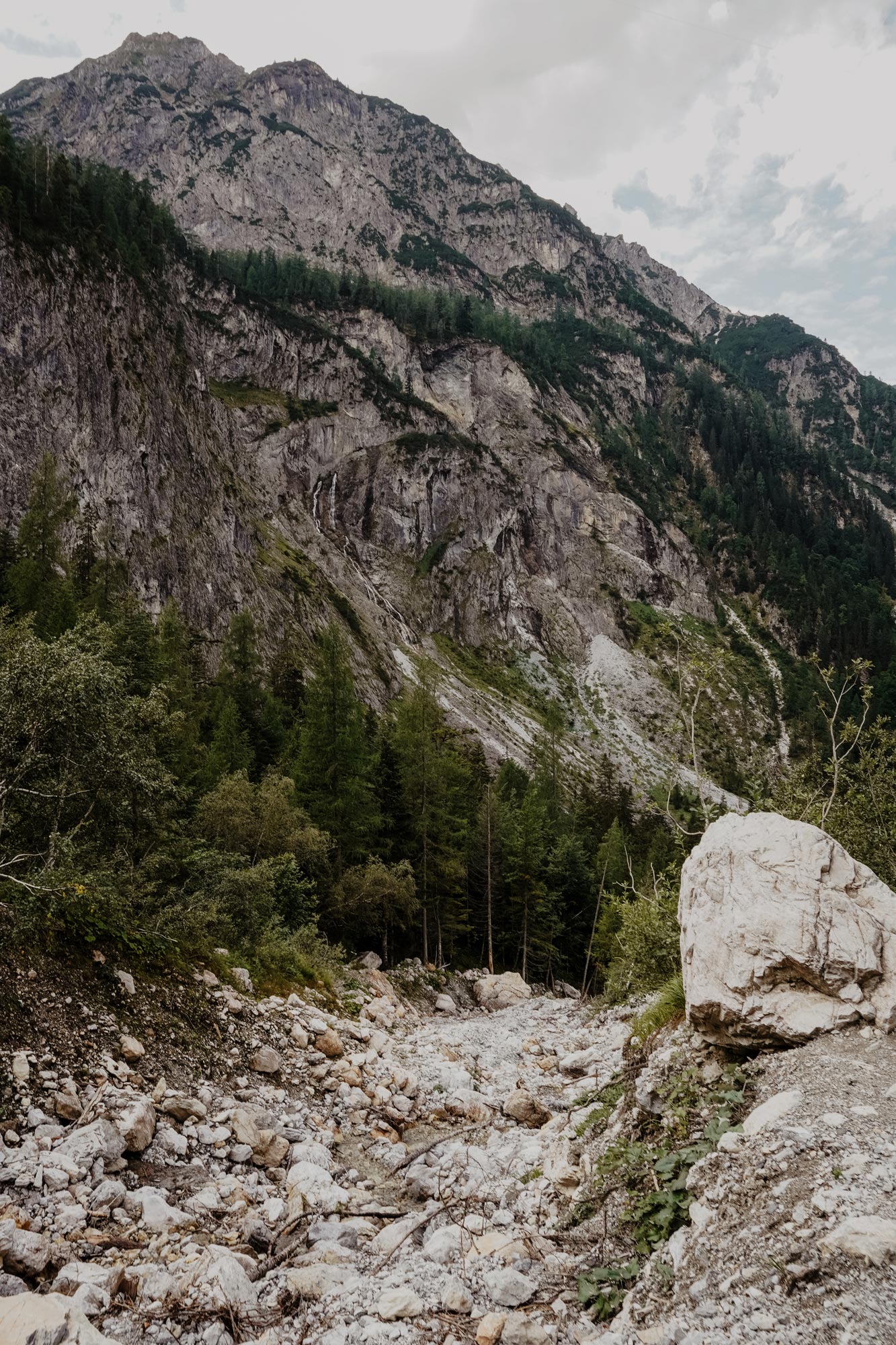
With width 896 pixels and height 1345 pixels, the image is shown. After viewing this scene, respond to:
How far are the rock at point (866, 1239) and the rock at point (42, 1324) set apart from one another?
519cm

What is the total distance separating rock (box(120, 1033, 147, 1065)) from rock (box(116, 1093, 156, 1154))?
1126 mm

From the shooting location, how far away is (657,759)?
116 meters

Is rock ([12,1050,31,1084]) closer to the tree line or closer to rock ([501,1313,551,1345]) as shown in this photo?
the tree line

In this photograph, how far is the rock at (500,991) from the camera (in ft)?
102

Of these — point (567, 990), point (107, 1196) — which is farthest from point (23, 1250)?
point (567, 990)

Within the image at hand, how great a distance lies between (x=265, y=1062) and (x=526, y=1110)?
4.66m

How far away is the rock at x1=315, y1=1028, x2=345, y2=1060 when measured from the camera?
13.1 metres

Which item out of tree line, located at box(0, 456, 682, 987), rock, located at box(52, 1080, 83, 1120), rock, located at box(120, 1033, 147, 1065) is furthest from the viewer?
tree line, located at box(0, 456, 682, 987)

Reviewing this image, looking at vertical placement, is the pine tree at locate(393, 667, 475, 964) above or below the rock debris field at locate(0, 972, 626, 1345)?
below

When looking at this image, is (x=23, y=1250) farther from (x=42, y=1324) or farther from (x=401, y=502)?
(x=401, y=502)

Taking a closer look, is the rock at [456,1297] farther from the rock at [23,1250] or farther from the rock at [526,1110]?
the rock at [526,1110]

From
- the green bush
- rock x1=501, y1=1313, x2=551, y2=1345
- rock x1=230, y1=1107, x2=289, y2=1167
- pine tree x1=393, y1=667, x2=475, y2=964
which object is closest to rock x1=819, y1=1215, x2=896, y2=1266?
rock x1=501, y1=1313, x2=551, y2=1345

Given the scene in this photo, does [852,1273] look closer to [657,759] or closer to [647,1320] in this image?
[647,1320]

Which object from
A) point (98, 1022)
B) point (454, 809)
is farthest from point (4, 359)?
point (98, 1022)
